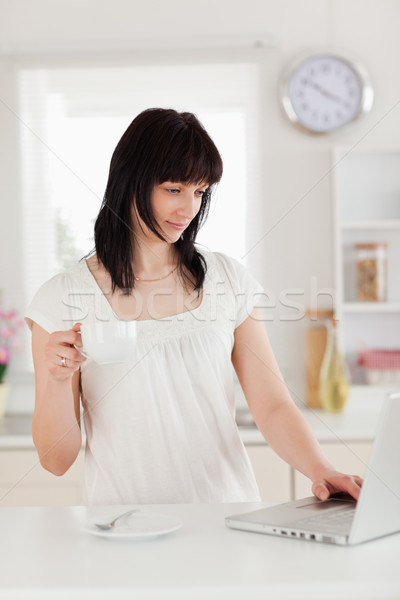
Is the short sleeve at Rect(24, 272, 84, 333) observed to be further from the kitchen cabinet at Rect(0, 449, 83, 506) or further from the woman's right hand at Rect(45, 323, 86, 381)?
the kitchen cabinet at Rect(0, 449, 83, 506)

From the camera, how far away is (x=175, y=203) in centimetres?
138

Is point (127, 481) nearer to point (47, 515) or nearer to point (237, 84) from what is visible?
point (47, 515)

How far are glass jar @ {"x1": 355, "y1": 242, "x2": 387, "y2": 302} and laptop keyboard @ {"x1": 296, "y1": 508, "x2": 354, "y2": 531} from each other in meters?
1.77

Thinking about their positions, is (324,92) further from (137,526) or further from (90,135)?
(137,526)

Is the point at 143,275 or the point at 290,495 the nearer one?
the point at 143,275

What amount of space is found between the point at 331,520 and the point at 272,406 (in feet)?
1.33

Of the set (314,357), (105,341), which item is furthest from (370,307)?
(105,341)

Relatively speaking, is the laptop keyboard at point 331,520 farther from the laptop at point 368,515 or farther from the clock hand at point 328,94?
the clock hand at point 328,94

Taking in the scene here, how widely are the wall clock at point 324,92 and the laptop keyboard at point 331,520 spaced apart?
6.55 feet

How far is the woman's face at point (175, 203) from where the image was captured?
138 cm

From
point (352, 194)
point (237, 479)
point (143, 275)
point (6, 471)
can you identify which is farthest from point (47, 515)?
point (352, 194)

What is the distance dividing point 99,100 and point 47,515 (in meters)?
2.09

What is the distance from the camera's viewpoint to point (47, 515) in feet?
3.64

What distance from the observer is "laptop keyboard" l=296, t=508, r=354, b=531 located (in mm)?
959
